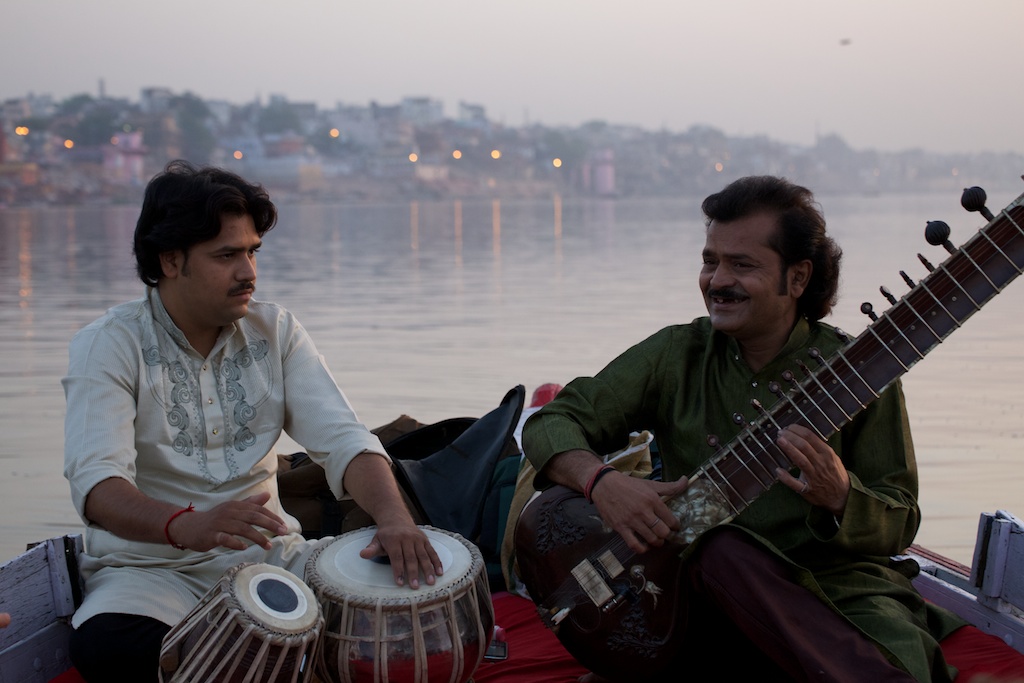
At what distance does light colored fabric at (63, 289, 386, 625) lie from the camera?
2.97 meters

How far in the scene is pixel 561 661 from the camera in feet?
11.1

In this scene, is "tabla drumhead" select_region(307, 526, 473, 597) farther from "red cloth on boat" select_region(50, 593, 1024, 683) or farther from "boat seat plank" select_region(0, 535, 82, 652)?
"boat seat plank" select_region(0, 535, 82, 652)

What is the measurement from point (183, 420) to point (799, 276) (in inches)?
64.2

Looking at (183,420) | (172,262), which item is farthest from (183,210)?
(183,420)

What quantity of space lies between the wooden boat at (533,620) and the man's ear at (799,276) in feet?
3.16

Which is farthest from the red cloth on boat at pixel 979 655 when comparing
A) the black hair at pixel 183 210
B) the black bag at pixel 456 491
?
the black hair at pixel 183 210

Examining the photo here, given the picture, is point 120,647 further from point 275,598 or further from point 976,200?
point 976,200

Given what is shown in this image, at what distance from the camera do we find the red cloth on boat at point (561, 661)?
125 inches

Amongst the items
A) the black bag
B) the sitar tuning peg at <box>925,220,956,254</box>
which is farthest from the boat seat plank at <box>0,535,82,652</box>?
the sitar tuning peg at <box>925,220,956,254</box>

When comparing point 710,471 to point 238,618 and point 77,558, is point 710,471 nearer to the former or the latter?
point 238,618

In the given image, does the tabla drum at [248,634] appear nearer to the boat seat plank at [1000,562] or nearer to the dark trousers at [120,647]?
the dark trousers at [120,647]

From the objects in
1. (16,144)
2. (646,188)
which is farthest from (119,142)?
(646,188)

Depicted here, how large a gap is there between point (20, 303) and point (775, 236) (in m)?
13.2

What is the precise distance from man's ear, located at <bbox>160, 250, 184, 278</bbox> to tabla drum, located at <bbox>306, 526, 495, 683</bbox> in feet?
2.83
